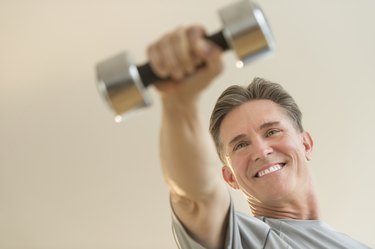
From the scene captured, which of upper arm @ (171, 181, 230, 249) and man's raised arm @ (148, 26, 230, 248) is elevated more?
man's raised arm @ (148, 26, 230, 248)

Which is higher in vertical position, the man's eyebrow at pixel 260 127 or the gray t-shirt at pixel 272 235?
the man's eyebrow at pixel 260 127

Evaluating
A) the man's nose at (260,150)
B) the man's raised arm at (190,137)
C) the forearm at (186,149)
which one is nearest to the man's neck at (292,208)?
the man's nose at (260,150)

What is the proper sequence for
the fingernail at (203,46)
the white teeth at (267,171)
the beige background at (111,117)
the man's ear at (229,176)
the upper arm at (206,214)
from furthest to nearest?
the beige background at (111,117)
the man's ear at (229,176)
the white teeth at (267,171)
the upper arm at (206,214)
the fingernail at (203,46)

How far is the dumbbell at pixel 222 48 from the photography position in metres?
0.65

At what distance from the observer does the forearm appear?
2.39 ft

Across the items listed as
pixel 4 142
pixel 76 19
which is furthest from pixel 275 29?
pixel 4 142

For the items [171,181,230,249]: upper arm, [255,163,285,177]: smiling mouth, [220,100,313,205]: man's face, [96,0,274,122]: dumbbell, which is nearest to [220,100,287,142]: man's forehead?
[220,100,313,205]: man's face

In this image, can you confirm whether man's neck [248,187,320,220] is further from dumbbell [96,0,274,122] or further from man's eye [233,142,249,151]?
dumbbell [96,0,274,122]

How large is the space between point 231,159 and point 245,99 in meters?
0.16

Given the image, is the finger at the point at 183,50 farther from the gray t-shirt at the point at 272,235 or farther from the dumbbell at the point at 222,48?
the gray t-shirt at the point at 272,235

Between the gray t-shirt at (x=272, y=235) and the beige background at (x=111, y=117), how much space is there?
2.67 feet

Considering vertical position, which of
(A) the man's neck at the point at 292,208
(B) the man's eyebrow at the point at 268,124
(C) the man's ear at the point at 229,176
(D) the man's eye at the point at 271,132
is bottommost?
(A) the man's neck at the point at 292,208

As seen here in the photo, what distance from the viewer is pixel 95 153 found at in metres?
1.99

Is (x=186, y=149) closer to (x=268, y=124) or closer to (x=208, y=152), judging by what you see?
(x=208, y=152)
